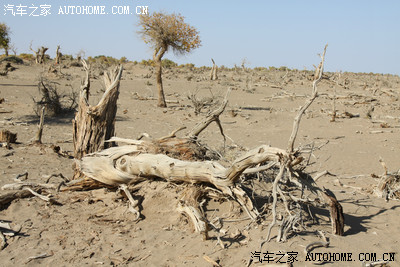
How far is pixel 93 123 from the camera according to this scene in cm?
554

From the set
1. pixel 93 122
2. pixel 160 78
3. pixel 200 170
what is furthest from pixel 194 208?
pixel 160 78

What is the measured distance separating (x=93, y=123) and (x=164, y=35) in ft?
30.6

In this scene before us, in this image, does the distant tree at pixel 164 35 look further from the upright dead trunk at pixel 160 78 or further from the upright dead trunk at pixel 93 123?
the upright dead trunk at pixel 93 123

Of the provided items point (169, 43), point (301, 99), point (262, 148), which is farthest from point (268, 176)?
point (301, 99)

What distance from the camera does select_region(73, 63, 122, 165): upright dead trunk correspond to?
5.50 meters

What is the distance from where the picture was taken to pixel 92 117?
18.0ft

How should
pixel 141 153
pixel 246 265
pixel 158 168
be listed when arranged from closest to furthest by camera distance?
pixel 246 265, pixel 158 168, pixel 141 153

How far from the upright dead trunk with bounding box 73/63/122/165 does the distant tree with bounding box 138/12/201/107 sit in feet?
28.5

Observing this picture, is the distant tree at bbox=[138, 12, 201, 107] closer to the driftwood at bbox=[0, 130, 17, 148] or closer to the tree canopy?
the tree canopy

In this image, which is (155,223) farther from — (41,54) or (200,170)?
(41,54)

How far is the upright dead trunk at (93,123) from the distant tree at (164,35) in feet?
28.5

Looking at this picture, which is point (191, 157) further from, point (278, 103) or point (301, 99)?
point (301, 99)

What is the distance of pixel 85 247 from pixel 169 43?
459 inches

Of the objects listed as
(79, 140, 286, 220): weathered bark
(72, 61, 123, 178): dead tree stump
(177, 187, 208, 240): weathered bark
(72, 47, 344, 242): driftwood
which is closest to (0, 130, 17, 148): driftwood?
(72, 61, 123, 178): dead tree stump
